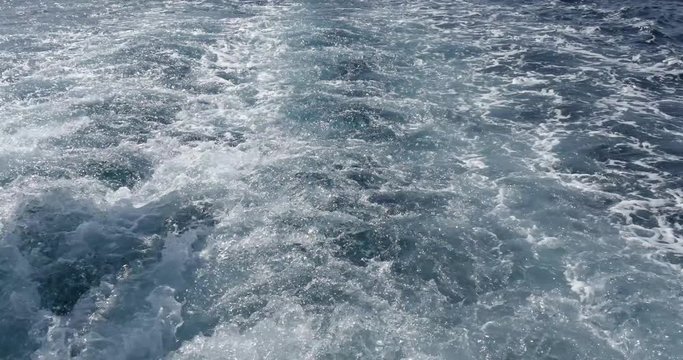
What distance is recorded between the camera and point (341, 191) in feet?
53.2

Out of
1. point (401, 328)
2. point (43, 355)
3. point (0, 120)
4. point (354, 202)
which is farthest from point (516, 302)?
point (0, 120)

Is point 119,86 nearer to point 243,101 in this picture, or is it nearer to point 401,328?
point 243,101

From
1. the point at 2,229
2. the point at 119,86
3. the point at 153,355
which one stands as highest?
the point at 119,86

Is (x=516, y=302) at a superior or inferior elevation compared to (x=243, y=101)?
inferior

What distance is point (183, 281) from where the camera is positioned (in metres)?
13.5

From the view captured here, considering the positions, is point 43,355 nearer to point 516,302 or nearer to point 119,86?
point 516,302

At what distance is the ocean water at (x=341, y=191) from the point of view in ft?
40.1

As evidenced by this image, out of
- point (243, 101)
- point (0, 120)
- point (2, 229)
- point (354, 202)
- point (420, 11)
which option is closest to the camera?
point (2, 229)

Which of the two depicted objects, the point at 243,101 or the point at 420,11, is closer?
the point at 243,101

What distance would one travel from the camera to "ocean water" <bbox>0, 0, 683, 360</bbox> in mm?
12227

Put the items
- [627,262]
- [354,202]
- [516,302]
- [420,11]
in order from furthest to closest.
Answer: [420,11], [354,202], [627,262], [516,302]

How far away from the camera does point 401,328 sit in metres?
12.0

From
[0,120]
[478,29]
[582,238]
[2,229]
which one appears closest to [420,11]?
[478,29]

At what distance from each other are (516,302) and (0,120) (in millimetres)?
17963
